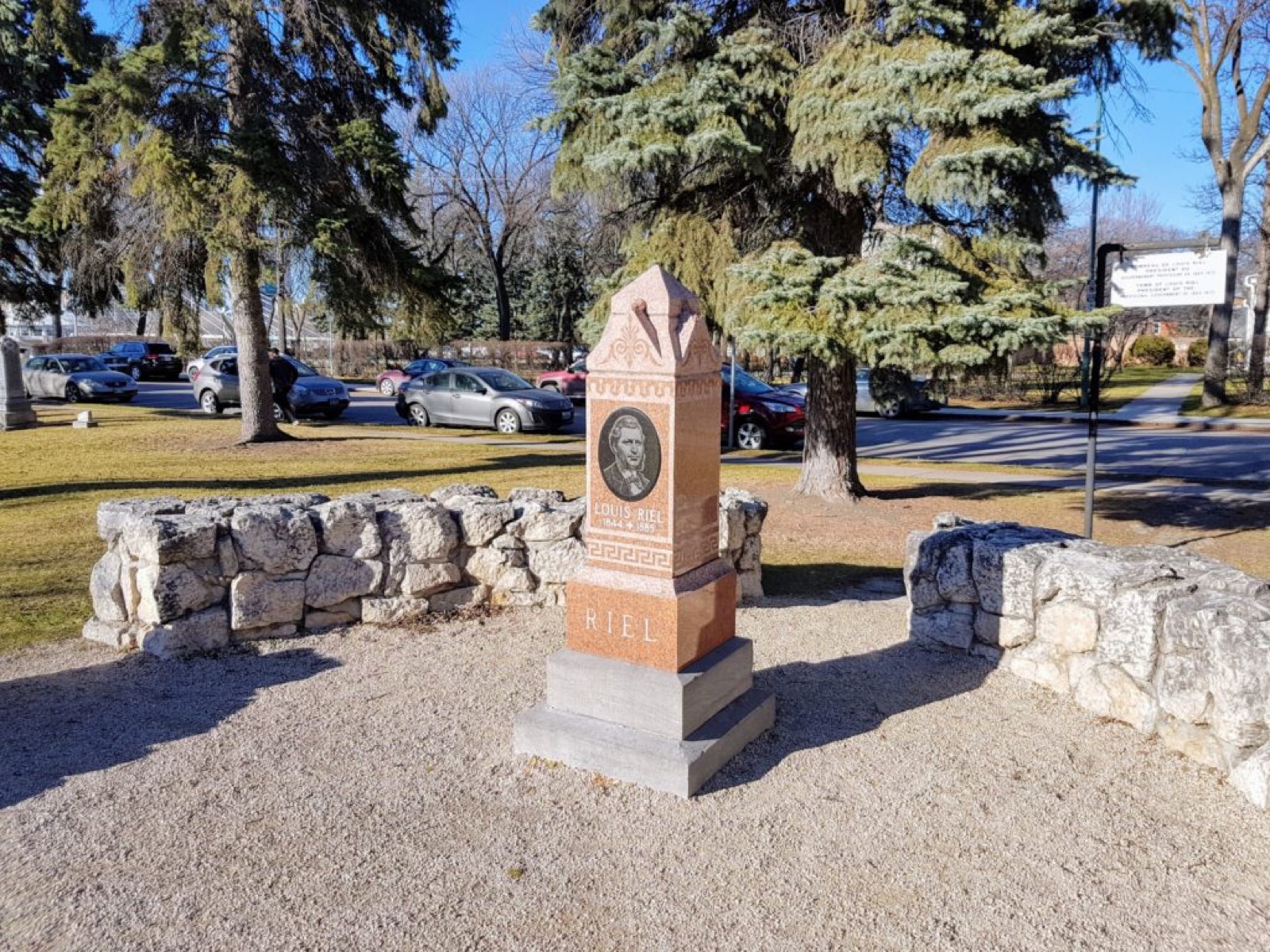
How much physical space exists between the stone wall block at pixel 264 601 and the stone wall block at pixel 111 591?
82 cm

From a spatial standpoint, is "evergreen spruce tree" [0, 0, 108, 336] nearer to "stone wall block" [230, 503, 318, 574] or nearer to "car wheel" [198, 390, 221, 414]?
"car wheel" [198, 390, 221, 414]

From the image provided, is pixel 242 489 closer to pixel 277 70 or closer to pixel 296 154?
pixel 296 154

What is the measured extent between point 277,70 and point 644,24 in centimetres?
957

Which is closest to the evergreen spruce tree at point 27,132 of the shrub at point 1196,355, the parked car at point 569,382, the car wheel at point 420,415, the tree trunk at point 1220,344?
the car wheel at point 420,415

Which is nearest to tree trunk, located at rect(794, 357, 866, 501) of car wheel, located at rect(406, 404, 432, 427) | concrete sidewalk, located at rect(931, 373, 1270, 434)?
car wheel, located at rect(406, 404, 432, 427)

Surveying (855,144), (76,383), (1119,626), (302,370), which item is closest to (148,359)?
(76,383)

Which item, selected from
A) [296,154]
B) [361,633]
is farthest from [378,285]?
[361,633]

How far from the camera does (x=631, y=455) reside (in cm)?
498

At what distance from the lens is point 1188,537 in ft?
34.3

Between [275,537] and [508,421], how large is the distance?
1445 cm

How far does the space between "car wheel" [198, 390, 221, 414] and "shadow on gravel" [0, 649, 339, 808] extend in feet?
62.5

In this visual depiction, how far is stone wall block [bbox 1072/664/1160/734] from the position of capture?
5148mm

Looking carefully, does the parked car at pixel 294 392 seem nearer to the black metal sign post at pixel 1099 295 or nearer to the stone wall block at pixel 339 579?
the stone wall block at pixel 339 579

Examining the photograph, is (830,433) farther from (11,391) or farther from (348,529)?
(11,391)
